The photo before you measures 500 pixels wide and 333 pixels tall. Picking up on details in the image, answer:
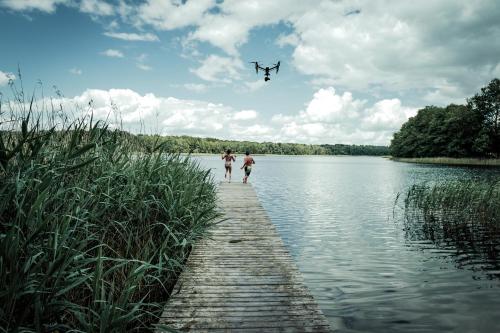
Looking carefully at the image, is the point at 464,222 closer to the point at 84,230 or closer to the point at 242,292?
the point at 242,292

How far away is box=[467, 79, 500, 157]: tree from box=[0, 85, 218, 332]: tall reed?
227 feet

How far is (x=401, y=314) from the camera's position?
6.54 metres

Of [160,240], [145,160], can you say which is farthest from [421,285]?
[145,160]

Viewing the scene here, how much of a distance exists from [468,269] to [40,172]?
392 inches

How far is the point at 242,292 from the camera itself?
203 inches

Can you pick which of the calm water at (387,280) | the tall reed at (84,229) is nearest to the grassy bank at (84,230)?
the tall reed at (84,229)

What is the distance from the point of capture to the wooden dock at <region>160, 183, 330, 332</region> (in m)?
4.18

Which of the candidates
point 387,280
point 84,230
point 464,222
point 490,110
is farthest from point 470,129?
point 84,230

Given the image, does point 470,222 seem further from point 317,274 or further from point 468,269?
point 317,274

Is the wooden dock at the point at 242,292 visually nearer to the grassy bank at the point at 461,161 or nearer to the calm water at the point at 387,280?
the calm water at the point at 387,280

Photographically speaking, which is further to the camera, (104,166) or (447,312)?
(447,312)

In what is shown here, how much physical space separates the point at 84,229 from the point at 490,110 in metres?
77.6

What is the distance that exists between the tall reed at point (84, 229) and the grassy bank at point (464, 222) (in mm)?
8394

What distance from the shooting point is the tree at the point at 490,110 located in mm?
62881
